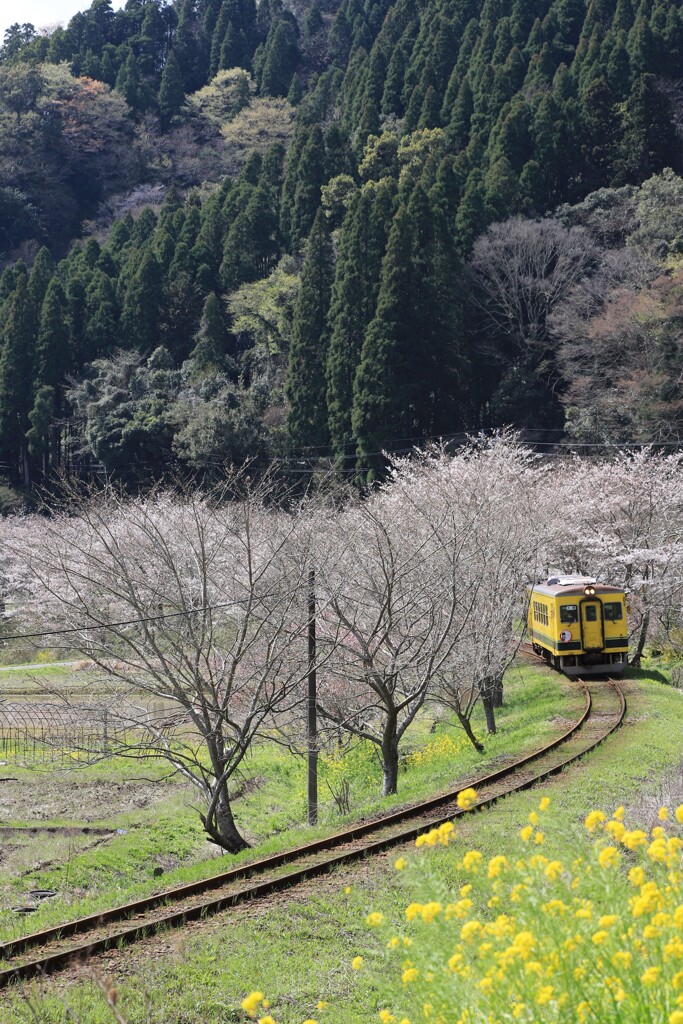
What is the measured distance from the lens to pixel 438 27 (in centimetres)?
5922

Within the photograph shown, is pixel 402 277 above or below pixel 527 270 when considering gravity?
below

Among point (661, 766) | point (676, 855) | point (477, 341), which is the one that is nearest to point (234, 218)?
point (477, 341)

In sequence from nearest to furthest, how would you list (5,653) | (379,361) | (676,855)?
(676,855) < (5,653) < (379,361)

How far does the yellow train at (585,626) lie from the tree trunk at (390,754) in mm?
7719

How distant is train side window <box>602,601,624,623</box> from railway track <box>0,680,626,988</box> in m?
7.33

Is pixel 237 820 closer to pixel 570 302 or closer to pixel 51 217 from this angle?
pixel 570 302

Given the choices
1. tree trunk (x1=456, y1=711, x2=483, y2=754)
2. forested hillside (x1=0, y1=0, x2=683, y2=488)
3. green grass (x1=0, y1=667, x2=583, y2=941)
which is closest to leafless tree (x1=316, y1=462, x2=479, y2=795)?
tree trunk (x1=456, y1=711, x2=483, y2=754)

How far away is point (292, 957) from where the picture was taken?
23.1ft

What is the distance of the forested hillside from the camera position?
3666 cm

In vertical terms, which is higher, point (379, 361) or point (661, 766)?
point (379, 361)

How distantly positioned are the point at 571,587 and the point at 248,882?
1294 centimetres

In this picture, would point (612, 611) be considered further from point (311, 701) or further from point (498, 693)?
point (311, 701)

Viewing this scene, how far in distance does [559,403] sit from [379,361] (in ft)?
25.8

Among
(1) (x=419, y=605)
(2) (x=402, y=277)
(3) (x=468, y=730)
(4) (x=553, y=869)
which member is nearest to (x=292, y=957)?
(4) (x=553, y=869)
